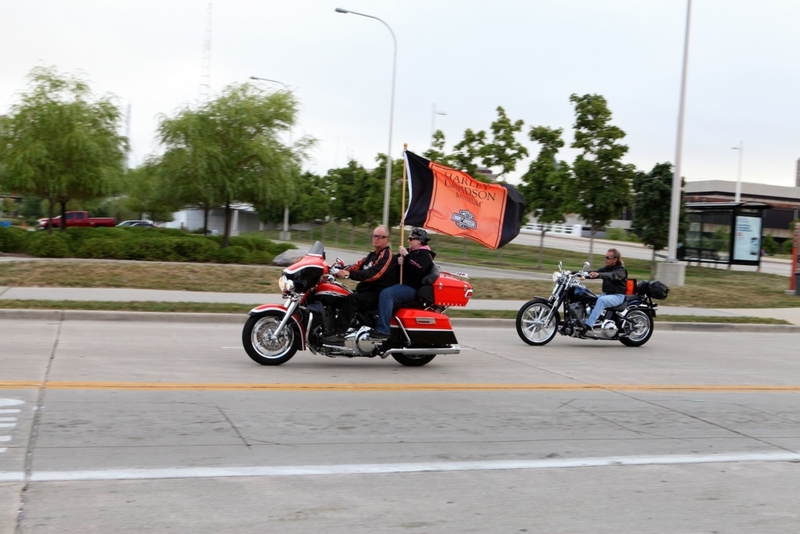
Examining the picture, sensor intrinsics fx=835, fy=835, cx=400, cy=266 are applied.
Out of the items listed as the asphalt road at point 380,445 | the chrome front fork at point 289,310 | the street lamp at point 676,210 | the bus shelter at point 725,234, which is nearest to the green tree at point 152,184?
the street lamp at point 676,210

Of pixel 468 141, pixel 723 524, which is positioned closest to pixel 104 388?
pixel 723 524

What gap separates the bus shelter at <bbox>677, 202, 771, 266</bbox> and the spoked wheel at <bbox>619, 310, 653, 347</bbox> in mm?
24755

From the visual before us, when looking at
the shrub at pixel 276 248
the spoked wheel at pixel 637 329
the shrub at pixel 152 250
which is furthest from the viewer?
the shrub at pixel 276 248

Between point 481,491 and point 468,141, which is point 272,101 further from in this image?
point 481,491

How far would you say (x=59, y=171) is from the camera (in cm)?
2994

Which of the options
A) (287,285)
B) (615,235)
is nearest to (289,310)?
(287,285)

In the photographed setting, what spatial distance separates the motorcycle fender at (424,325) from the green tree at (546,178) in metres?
25.2

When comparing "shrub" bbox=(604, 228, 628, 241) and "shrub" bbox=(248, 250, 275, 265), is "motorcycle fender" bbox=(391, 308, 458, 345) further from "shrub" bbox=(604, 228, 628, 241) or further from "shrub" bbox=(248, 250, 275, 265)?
"shrub" bbox=(604, 228, 628, 241)

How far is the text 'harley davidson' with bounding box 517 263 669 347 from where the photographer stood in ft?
45.6

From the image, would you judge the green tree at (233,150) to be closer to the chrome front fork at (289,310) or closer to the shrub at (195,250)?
the shrub at (195,250)

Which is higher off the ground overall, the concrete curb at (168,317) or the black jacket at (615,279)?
the black jacket at (615,279)

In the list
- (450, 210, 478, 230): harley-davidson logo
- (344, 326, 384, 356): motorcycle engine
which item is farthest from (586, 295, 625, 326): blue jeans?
(344, 326, 384, 356): motorcycle engine

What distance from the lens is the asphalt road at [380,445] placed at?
511 centimetres

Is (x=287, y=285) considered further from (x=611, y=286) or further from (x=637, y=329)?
(x=637, y=329)
